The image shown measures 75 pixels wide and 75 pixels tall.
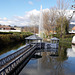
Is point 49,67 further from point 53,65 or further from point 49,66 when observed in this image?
point 53,65

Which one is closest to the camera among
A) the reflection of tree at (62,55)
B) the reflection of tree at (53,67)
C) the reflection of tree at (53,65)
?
the reflection of tree at (53,67)

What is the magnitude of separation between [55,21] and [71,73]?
40048 mm

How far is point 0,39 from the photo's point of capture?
77.2ft

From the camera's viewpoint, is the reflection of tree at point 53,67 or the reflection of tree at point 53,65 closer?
the reflection of tree at point 53,67

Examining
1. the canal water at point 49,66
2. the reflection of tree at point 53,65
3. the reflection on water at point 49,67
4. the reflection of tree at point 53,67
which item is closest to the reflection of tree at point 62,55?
the canal water at point 49,66

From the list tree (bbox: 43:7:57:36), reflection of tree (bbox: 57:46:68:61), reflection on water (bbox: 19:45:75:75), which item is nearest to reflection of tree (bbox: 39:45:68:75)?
reflection on water (bbox: 19:45:75:75)

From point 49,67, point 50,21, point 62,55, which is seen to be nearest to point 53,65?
point 49,67

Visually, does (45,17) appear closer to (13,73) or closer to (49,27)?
(49,27)

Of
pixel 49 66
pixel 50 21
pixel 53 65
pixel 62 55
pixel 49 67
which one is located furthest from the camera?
pixel 50 21

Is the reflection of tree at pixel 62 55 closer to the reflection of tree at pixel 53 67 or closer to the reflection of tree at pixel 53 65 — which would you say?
the reflection of tree at pixel 53 65

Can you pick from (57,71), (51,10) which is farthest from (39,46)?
(51,10)

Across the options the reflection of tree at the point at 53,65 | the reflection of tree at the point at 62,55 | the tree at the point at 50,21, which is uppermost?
the tree at the point at 50,21

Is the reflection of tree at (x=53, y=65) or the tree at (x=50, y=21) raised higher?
the tree at (x=50, y=21)

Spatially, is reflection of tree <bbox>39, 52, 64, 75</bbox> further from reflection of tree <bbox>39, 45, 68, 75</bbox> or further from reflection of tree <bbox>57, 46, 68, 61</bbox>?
reflection of tree <bbox>57, 46, 68, 61</bbox>
